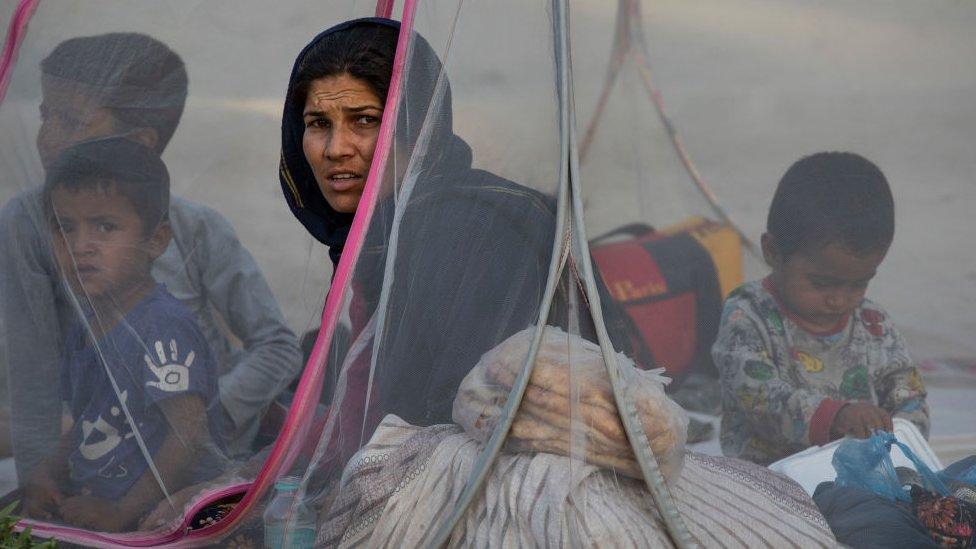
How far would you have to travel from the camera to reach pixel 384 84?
1.93m

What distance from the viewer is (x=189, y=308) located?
235 cm

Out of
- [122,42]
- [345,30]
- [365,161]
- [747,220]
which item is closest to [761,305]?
[747,220]

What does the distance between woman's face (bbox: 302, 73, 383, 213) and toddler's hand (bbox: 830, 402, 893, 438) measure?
3.02 feet

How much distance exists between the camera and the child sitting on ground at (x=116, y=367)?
2.19m

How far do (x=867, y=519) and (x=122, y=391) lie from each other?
144 centimetres

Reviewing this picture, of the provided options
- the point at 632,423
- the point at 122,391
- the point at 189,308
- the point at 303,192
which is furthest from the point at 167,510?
Answer: the point at 632,423

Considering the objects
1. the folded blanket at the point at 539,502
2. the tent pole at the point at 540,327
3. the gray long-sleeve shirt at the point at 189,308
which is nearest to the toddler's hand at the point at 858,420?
the folded blanket at the point at 539,502

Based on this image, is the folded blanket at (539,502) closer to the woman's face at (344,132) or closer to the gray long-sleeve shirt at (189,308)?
the woman's face at (344,132)

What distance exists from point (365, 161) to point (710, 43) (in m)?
0.64

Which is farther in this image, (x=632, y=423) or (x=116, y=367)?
(x=116, y=367)

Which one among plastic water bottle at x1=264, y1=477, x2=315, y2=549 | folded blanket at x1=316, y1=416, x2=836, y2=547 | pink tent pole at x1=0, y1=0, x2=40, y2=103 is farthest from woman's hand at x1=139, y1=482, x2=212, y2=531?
pink tent pole at x1=0, y1=0, x2=40, y2=103

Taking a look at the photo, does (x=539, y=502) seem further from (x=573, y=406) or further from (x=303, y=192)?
(x=303, y=192)

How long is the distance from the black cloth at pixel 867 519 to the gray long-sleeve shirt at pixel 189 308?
1.21 metres

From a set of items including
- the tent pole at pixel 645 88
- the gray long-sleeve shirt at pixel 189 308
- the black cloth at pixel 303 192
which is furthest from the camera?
the gray long-sleeve shirt at pixel 189 308
